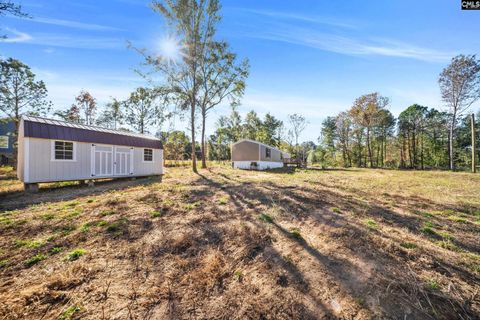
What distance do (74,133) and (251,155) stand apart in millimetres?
16516

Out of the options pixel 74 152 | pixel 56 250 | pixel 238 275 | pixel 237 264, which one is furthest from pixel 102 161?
pixel 238 275

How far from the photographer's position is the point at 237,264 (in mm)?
3070

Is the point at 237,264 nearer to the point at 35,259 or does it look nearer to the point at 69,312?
the point at 69,312

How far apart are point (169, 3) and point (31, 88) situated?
14629mm

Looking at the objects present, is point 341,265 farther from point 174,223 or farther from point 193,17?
point 193,17

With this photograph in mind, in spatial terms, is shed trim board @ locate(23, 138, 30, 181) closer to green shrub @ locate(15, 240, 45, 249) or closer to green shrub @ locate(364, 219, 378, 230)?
green shrub @ locate(15, 240, 45, 249)

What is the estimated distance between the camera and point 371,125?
99.5ft

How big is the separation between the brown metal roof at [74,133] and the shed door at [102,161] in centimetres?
44

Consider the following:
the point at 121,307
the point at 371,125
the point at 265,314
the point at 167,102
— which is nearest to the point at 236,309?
the point at 265,314

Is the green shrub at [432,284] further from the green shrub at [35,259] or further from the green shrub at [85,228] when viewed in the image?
the green shrub at [85,228]

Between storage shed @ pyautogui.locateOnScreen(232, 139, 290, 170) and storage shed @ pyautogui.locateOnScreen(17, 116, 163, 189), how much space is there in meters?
12.0

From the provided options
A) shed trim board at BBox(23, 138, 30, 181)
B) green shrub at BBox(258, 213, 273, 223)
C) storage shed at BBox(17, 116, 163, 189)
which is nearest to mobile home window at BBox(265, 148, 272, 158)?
storage shed at BBox(17, 116, 163, 189)

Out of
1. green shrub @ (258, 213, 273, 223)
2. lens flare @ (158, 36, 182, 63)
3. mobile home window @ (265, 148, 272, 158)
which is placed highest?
lens flare @ (158, 36, 182, 63)

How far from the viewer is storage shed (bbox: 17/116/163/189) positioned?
28.7 feet
